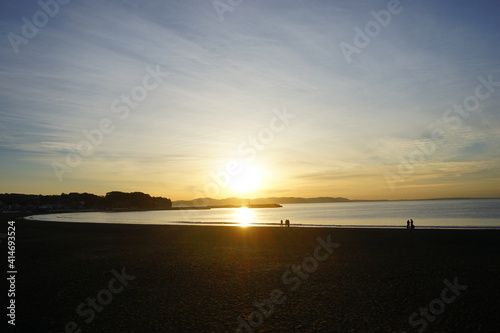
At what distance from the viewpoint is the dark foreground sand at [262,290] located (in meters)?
11.0

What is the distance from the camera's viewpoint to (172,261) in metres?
22.4

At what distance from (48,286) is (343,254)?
18.0 meters

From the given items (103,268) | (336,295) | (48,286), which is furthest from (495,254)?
(48,286)

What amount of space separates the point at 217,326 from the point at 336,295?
5530 millimetres

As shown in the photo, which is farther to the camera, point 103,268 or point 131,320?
point 103,268

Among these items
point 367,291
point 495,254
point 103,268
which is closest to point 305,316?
point 367,291

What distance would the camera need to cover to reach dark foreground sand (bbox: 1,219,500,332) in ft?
36.2

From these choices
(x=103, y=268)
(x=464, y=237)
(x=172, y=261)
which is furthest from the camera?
(x=464, y=237)

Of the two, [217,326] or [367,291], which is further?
[367,291]

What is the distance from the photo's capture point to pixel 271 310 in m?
12.4

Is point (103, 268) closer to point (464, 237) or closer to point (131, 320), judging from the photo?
point (131, 320)

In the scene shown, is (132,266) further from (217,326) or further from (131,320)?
(217,326)

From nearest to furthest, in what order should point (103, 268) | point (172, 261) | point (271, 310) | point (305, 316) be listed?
point (305, 316) < point (271, 310) < point (103, 268) < point (172, 261)

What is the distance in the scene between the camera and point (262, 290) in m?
15.0
